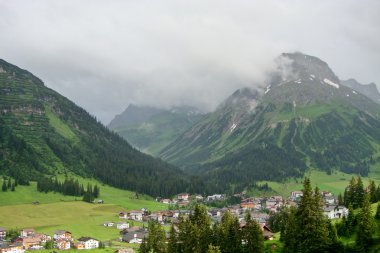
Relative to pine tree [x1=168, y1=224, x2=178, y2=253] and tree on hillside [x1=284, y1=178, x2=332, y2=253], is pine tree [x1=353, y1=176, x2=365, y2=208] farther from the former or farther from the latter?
pine tree [x1=168, y1=224, x2=178, y2=253]

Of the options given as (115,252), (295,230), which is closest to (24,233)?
(115,252)

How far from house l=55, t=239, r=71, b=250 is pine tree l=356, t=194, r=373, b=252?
131 metres

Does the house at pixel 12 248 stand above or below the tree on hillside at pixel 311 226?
below

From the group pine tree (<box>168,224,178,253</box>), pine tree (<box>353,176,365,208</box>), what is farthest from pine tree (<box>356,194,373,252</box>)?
pine tree (<box>168,224,178,253</box>)

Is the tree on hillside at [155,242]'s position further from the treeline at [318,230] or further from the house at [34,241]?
the house at [34,241]

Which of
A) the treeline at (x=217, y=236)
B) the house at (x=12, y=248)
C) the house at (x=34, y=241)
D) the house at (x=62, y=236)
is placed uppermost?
the treeline at (x=217, y=236)

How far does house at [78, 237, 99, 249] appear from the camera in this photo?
183637 mm

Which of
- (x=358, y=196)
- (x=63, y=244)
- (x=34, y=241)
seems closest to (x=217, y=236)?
(x=358, y=196)

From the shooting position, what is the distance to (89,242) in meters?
186

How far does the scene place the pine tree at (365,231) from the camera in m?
85.4

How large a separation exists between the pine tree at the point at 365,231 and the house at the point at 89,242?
4792 inches

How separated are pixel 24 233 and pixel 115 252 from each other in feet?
180

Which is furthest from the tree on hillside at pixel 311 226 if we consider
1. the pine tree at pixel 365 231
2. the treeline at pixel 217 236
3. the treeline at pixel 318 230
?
the treeline at pixel 217 236

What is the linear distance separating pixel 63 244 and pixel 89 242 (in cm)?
1073
